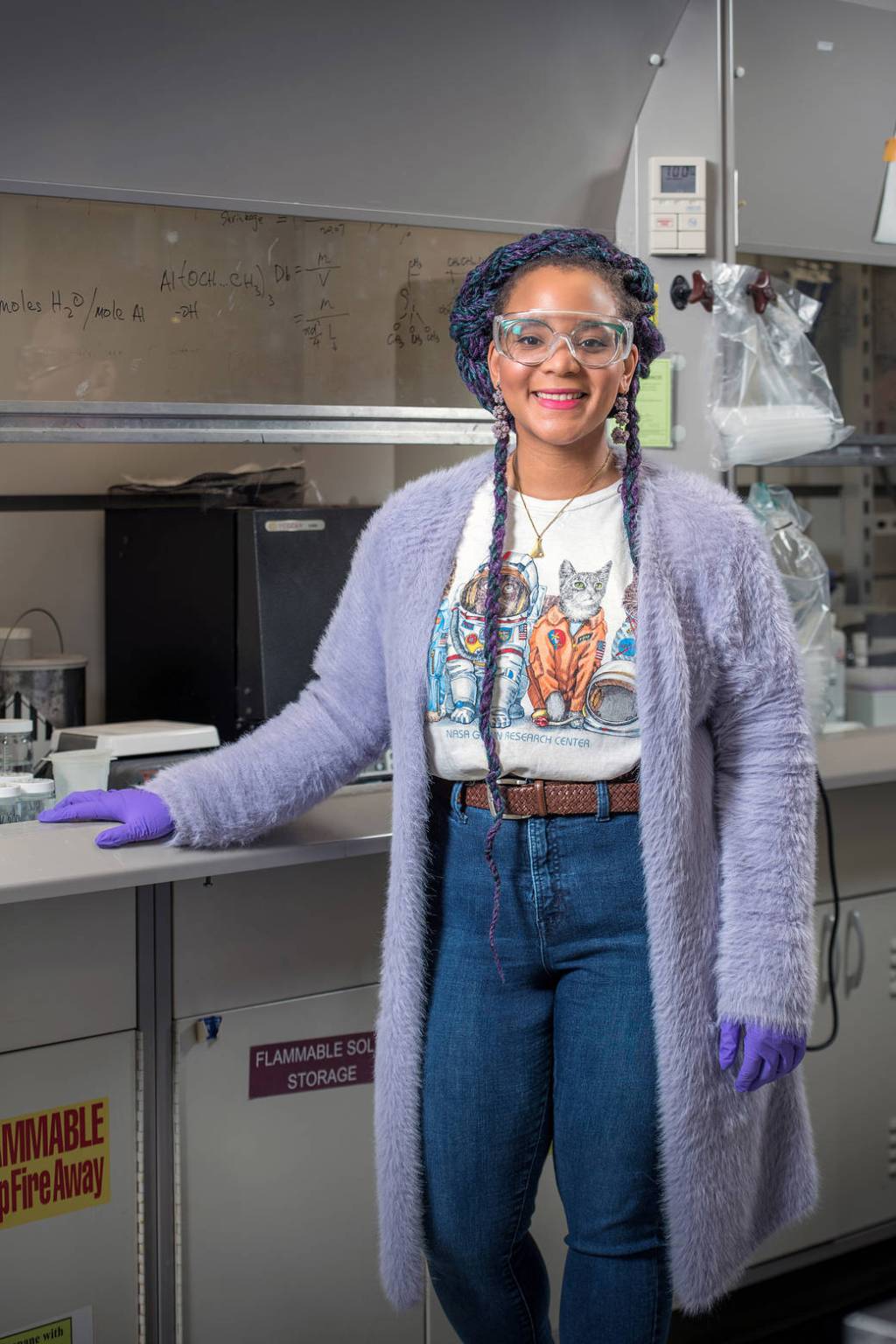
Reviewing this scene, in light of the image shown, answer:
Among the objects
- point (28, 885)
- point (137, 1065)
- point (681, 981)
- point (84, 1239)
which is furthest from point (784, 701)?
point (84, 1239)

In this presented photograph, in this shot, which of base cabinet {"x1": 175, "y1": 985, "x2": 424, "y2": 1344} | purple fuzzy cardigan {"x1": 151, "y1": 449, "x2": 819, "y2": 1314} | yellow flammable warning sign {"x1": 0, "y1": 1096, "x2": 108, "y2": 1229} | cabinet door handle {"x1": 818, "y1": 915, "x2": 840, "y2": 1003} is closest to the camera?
purple fuzzy cardigan {"x1": 151, "y1": 449, "x2": 819, "y2": 1314}

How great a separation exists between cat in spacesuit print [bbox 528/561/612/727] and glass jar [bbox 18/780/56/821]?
0.77 meters

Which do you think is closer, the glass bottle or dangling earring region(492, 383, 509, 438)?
dangling earring region(492, 383, 509, 438)

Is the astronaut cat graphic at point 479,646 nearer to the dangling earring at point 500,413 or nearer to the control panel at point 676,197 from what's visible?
the dangling earring at point 500,413

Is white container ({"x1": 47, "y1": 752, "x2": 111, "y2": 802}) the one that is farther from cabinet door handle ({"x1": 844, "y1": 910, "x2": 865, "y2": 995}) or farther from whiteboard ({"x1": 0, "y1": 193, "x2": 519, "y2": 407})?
cabinet door handle ({"x1": 844, "y1": 910, "x2": 865, "y2": 995})

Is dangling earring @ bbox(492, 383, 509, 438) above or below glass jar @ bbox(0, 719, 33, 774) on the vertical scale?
above

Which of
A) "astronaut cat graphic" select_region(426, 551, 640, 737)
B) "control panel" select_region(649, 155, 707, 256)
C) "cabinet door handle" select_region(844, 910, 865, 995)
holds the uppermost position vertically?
"control panel" select_region(649, 155, 707, 256)

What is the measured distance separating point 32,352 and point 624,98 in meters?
1.15

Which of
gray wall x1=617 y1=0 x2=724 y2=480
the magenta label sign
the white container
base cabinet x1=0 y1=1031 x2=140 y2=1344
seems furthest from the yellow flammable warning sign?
gray wall x1=617 y1=0 x2=724 y2=480

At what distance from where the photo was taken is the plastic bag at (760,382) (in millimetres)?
2441

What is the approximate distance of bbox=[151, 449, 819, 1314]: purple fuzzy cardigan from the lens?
1.32m

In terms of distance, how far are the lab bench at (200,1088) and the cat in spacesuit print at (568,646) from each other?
0.43 metres

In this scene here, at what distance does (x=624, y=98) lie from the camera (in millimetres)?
2385

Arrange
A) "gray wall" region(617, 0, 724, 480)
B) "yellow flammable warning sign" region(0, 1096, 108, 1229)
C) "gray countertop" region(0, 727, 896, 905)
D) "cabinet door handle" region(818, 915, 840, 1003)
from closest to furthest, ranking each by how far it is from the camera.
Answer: "gray countertop" region(0, 727, 896, 905) → "yellow flammable warning sign" region(0, 1096, 108, 1229) → "cabinet door handle" region(818, 915, 840, 1003) → "gray wall" region(617, 0, 724, 480)
